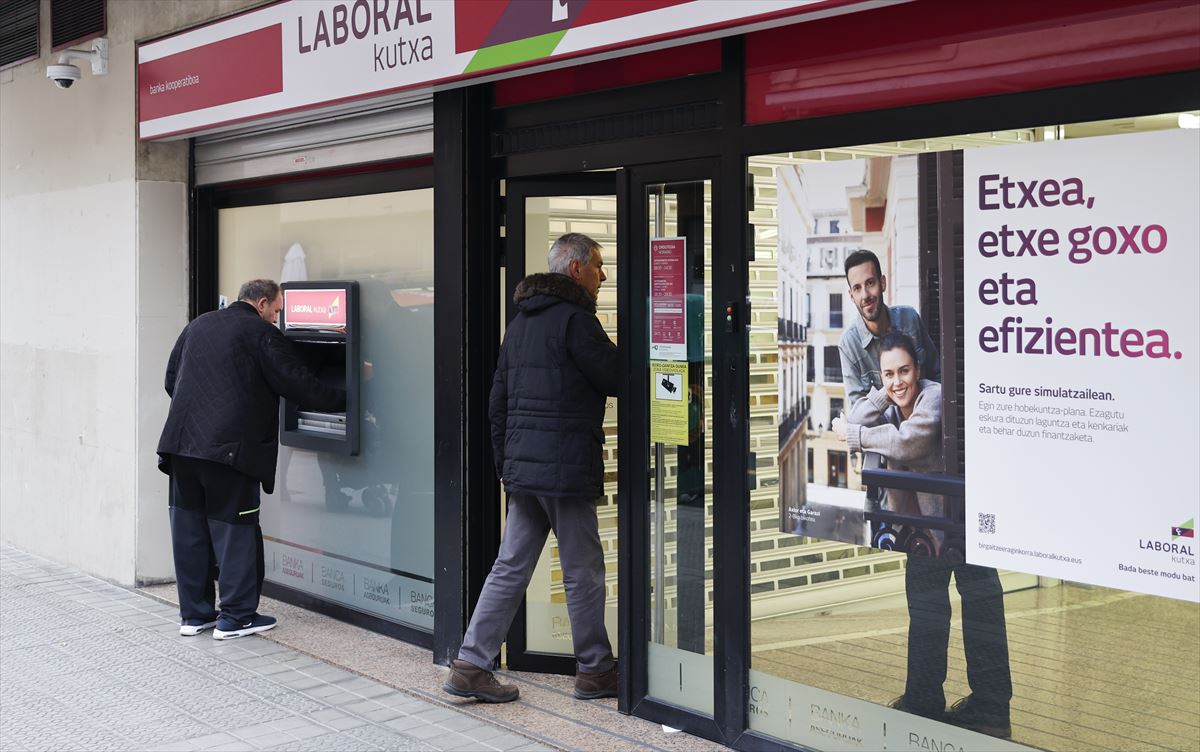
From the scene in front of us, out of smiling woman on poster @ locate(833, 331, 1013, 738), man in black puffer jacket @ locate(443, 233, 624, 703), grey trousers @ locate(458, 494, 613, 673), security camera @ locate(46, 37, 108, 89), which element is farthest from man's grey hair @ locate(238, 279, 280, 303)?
smiling woman on poster @ locate(833, 331, 1013, 738)

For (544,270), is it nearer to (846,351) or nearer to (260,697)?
(846,351)

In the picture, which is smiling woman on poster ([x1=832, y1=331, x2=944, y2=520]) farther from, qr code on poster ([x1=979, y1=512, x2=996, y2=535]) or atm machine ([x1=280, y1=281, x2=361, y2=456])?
atm machine ([x1=280, y1=281, x2=361, y2=456])

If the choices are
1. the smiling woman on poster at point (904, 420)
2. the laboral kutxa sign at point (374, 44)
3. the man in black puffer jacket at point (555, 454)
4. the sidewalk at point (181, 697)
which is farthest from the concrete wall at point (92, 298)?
the smiling woman on poster at point (904, 420)

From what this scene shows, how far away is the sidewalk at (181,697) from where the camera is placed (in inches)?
177

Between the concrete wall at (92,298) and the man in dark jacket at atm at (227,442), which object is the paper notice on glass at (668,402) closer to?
the man in dark jacket at atm at (227,442)

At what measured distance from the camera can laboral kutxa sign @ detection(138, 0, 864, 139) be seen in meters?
4.08

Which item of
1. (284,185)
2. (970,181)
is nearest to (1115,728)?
(970,181)

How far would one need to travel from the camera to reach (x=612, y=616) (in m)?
5.13

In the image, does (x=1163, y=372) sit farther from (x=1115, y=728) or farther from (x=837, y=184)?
(x=837, y=184)

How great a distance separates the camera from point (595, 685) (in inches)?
192

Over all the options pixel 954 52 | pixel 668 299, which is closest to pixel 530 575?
pixel 668 299

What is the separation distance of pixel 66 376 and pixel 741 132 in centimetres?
509

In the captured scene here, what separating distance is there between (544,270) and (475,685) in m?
1.69

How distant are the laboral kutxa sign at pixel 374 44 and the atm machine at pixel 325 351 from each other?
2.95 ft
